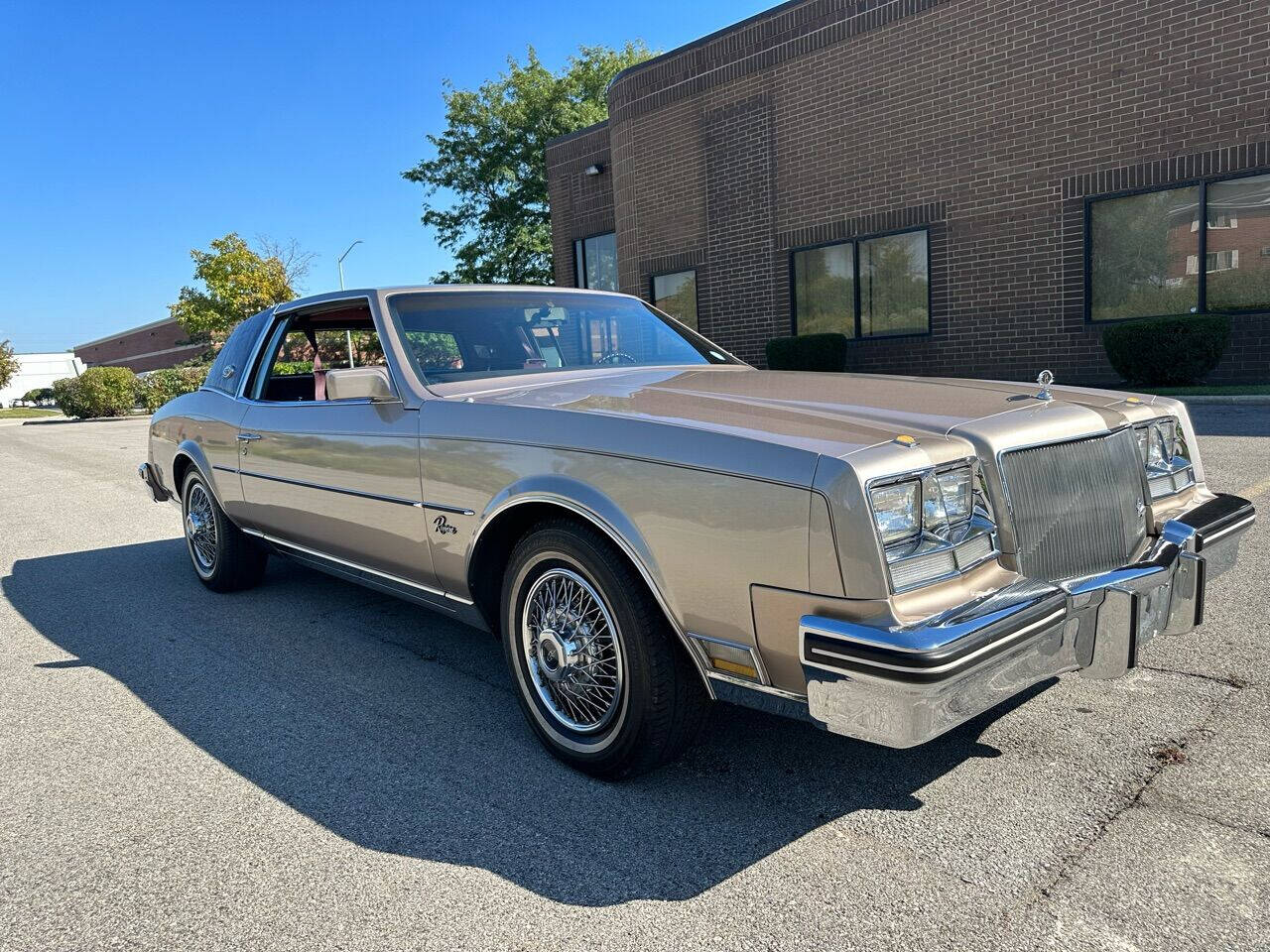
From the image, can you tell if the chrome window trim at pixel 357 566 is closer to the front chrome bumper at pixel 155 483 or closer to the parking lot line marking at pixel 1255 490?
the front chrome bumper at pixel 155 483

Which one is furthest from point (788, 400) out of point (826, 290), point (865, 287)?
point (826, 290)

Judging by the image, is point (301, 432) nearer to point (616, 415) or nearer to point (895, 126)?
point (616, 415)

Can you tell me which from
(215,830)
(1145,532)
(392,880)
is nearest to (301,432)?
(215,830)

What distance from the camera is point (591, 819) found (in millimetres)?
2621

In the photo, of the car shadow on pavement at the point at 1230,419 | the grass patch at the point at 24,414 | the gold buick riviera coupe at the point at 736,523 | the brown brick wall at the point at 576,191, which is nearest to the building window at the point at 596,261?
the brown brick wall at the point at 576,191

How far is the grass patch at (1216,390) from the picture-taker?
34.7 feet

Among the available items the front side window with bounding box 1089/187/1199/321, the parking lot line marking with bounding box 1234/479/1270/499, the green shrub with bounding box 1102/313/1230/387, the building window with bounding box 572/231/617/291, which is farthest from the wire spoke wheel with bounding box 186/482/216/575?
the building window with bounding box 572/231/617/291

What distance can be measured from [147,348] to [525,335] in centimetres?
7957

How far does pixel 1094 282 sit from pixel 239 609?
1176 centimetres

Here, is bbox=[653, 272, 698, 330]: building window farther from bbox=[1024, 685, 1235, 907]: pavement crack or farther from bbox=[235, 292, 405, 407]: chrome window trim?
bbox=[1024, 685, 1235, 907]: pavement crack

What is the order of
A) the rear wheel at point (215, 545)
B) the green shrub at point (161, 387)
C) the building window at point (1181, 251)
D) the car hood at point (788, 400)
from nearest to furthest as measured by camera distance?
the car hood at point (788, 400) < the rear wheel at point (215, 545) < the building window at point (1181, 251) < the green shrub at point (161, 387)

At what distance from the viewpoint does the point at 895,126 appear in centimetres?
1364

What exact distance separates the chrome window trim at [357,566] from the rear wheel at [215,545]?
223 mm

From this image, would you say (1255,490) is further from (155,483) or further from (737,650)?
(155,483)
